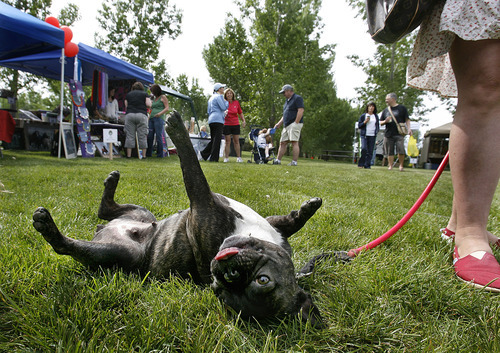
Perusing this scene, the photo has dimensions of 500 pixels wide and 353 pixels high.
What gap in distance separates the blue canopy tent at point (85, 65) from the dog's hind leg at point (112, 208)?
29.6 ft

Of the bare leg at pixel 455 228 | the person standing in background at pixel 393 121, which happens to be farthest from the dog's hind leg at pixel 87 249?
the person standing in background at pixel 393 121

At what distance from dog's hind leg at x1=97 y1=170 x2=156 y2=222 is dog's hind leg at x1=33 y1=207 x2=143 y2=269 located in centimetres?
64

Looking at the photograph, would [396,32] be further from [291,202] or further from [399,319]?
[291,202]

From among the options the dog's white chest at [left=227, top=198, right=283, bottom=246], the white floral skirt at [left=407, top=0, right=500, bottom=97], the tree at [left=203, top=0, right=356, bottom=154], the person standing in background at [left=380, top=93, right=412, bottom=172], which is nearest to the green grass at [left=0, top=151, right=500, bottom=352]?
the dog's white chest at [left=227, top=198, right=283, bottom=246]

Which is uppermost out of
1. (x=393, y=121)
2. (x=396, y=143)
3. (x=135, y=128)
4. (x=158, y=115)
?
(x=393, y=121)

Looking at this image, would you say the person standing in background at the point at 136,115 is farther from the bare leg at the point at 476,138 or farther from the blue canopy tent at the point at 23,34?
the bare leg at the point at 476,138

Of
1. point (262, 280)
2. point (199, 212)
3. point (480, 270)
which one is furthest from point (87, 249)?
point (480, 270)

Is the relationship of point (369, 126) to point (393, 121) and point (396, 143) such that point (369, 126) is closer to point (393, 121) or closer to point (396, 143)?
point (393, 121)

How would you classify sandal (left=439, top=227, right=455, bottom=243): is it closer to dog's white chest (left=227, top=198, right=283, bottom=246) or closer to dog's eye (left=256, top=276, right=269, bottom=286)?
dog's white chest (left=227, top=198, right=283, bottom=246)

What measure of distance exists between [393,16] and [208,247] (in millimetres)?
1887

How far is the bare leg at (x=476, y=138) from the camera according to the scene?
1830mm

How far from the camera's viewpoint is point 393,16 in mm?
1962

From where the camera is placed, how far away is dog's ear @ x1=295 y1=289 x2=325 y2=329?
128cm

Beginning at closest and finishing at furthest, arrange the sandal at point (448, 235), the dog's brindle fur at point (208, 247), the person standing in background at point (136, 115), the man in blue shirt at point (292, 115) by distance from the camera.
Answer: the dog's brindle fur at point (208, 247), the sandal at point (448, 235), the person standing in background at point (136, 115), the man in blue shirt at point (292, 115)
